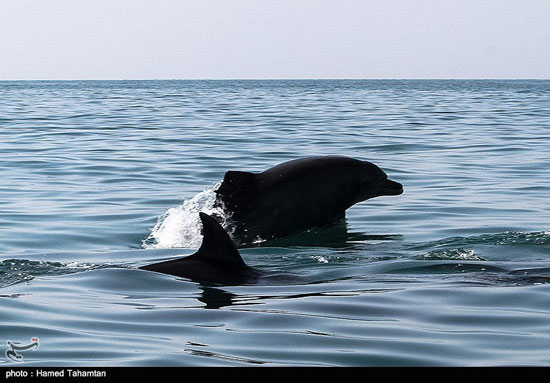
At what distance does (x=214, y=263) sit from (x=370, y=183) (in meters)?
5.14

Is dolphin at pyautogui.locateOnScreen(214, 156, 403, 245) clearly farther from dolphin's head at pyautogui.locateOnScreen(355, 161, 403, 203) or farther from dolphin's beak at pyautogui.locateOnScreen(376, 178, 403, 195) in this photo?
dolphin's beak at pyautogui.locateOnScreen(376, 178, 403, 195)

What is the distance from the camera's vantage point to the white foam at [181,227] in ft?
43.7

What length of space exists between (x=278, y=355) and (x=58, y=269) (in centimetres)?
450

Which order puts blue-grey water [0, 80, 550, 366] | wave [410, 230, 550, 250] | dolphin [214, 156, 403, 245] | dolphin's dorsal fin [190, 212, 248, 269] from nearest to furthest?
blue-grey water [0, 80, 550, 366] → dolphin's dorsal fin [190, 212, 248, 269] → wave [410, 230, 550, 250] → dolphin [214, 156, 403, 245]

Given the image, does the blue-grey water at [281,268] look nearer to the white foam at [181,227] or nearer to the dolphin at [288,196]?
the white foam at [181,227]

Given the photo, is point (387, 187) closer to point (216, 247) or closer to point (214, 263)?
point (214, 263)

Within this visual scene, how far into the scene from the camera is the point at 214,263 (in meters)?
9.60

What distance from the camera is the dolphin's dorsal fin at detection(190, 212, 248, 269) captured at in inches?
364

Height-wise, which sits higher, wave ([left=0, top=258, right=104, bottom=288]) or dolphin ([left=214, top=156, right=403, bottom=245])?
dolphin ([left=214, top=156, right=403, bottom=245])

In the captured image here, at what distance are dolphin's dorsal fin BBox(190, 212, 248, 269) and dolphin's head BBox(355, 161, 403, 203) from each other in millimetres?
4680

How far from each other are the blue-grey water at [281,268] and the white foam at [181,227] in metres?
0.05

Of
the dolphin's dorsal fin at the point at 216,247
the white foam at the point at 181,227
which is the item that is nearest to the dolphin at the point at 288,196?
the white foam at the point at 181,227

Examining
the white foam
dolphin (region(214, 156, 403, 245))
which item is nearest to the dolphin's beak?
dolphin (region(214, 156, 403, 245))

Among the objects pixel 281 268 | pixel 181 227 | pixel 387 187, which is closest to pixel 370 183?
pixel 387 187
